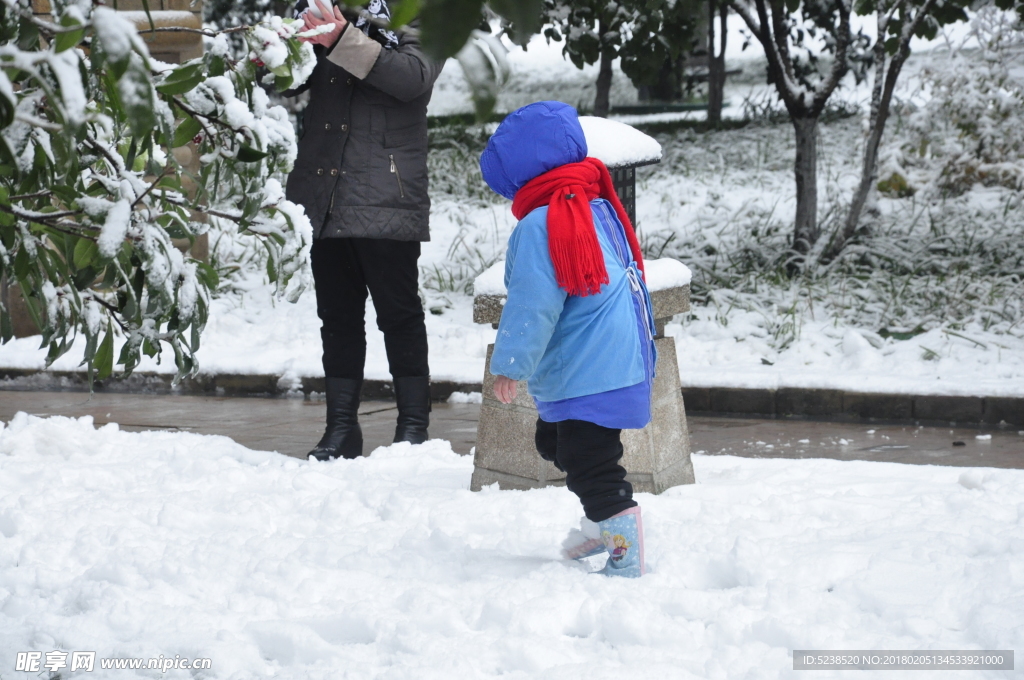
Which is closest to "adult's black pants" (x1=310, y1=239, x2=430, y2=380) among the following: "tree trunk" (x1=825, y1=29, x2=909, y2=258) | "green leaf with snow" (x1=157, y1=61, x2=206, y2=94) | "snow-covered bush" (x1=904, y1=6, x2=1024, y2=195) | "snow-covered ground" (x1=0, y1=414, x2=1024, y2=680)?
"snow-covered ground" (x1=0, y1=414, x2=1024, y2=680)

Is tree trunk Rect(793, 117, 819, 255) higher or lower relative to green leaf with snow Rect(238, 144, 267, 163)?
lower

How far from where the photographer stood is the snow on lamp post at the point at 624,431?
396 cm

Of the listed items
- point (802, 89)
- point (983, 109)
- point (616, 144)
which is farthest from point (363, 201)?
point (983, 109)

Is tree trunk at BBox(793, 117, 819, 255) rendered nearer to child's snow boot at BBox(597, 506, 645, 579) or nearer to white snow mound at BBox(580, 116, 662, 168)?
white snow mound at BBox(580, 116, 662, 168)

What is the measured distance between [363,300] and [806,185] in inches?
197

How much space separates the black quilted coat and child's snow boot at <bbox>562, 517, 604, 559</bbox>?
1722 mm

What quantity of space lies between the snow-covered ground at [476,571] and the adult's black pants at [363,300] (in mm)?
551

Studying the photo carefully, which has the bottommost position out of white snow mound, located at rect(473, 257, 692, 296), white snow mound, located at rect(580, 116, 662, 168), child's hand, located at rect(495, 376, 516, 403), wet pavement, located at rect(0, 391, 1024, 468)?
wet pavement, located at rect(0, 391, 1024, 468)

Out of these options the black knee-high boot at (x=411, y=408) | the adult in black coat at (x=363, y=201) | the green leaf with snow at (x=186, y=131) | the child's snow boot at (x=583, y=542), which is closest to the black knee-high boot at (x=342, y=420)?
the adult in black coat at (x=363, y=201)

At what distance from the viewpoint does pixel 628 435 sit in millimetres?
3939

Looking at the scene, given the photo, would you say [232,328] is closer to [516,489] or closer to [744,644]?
[516,489]

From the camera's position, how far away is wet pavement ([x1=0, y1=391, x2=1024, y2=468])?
5.33 m

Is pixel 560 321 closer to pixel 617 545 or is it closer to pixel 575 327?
pixel 575 327

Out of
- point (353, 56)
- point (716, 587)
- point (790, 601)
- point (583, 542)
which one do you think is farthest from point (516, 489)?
point (353, 56)
